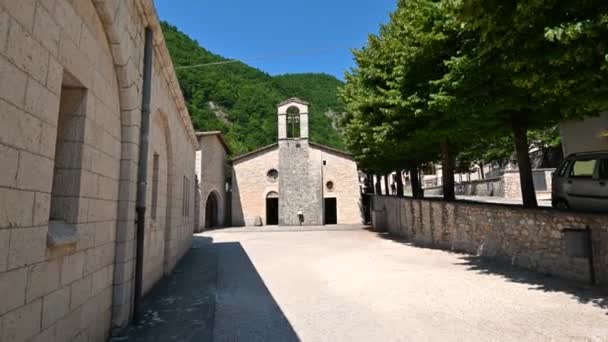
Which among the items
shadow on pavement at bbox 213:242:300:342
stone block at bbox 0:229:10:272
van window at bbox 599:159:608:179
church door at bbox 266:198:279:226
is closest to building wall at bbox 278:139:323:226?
church door at bbox 266:198:279:226

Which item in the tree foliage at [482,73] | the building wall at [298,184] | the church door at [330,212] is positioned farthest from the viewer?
the church door at [330,212]

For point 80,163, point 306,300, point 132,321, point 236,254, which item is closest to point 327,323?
point 306,300

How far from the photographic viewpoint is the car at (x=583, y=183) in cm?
673

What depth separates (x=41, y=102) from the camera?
7.89ft

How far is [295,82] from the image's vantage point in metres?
67.1

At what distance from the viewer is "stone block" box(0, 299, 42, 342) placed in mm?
2074

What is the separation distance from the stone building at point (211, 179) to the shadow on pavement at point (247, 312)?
1457cm

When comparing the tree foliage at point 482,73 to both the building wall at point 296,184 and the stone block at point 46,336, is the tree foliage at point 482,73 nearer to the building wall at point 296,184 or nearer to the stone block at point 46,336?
the stone block at point 46,336

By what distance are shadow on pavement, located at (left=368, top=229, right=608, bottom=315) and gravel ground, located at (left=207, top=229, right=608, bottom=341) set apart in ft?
0.05

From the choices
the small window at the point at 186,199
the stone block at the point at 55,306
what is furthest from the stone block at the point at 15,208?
the small window at the point at 186,199

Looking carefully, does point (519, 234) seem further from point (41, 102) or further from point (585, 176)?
point (41, 102)

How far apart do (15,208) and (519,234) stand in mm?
8618

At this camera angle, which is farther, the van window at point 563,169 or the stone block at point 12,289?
the van window at point 563,169

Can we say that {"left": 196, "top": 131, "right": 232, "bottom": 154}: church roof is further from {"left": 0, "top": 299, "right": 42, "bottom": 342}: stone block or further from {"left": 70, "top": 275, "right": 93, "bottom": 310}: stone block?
{"left": 0, "top": 299, "right": 42, "bottom": 342}: stone block
